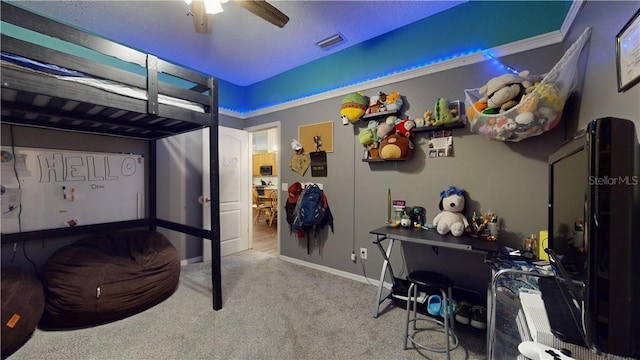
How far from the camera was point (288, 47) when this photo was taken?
2.90m

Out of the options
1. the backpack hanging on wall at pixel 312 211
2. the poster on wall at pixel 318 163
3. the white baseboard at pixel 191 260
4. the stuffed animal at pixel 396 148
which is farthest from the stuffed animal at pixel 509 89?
the white baseboard at pixel 191 260

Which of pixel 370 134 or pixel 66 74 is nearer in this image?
pixel 66 74

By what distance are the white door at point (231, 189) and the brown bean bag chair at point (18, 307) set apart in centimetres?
167

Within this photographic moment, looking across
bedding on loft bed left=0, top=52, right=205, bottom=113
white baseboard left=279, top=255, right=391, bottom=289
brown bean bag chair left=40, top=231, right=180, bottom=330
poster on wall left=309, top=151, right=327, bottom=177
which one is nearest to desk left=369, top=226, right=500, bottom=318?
white baseboard left=279, top=255, right=391, bottom=289

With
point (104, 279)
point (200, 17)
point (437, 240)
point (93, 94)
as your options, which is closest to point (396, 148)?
point (437, 240)

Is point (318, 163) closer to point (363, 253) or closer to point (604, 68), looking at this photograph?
point (363, 253)

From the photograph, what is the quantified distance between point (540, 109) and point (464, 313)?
59.7 inches

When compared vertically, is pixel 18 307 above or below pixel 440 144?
below

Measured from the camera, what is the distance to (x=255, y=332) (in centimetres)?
181

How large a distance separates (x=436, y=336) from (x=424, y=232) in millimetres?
763

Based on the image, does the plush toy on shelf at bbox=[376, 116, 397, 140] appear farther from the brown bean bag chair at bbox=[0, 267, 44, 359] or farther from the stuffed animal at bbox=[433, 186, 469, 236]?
the brown bean bag chair at bbox=[0, 267, 44, 359]

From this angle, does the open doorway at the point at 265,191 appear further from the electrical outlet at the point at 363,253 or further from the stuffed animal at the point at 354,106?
the stuffed animal at the point at 354,106

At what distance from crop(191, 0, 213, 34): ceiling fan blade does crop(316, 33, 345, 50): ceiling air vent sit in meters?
1.31

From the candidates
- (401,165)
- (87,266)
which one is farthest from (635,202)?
(87,266)
